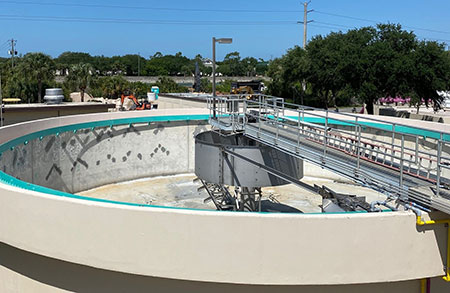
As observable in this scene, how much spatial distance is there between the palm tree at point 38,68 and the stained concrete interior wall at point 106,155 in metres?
37.8

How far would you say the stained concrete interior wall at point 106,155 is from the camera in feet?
61.5

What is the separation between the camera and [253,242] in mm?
7551

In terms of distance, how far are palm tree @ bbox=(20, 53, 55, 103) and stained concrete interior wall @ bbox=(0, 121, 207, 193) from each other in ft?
124

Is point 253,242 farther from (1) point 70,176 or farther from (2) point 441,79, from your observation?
(2) point 441,79

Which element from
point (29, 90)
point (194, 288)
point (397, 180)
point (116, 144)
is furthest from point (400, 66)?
point (29, 90)

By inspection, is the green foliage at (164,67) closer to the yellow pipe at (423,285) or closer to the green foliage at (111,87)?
the green foliage at (111,87)

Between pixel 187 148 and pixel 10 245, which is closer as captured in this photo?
pixel 10 245

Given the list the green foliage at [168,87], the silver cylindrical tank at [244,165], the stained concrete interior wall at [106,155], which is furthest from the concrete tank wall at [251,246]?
the green foliage at [168,87]

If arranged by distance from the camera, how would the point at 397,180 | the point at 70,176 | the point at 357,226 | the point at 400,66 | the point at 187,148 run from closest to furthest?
the point at 357,226 < the point at 397,180 < the point at 70,176 < the point at 187,148 < the point at 400,66

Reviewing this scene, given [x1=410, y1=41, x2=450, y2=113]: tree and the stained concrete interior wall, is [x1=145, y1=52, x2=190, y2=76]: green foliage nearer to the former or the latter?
[x1=410, y1=41, x2=450, y2=113]: tree

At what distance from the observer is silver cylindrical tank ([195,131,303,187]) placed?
1327 cm

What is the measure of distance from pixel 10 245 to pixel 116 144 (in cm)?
1321

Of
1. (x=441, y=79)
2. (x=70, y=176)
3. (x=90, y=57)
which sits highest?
(x=90, y=57)

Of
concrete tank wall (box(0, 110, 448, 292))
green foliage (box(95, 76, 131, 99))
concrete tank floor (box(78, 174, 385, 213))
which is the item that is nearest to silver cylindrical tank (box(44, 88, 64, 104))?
concrete tank floor (box(78, 174, 385, 213))
